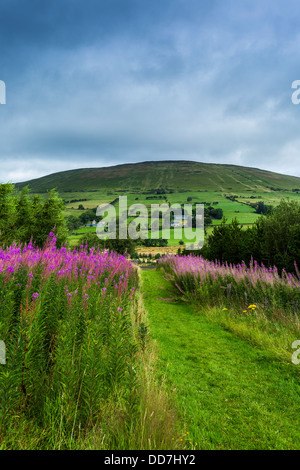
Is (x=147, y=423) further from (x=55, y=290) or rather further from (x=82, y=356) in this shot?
(x=55, y=290)

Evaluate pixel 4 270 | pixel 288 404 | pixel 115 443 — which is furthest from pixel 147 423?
pixel 4 270

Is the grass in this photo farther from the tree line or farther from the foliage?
the foliage

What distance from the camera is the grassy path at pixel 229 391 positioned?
9.49 feet

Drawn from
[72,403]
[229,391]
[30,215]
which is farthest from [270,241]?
[30,215]

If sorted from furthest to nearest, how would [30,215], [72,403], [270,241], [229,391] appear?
[30,215]
[270,241]
[229,391]
[72,403]

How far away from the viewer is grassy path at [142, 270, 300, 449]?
2891 mm

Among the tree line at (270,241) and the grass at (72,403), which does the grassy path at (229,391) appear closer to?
the grass at (72,403)

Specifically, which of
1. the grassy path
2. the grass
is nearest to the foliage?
the grassy path

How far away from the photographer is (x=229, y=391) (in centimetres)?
389

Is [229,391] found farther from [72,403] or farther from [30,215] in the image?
[30,215]

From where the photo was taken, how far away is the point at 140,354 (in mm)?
4090

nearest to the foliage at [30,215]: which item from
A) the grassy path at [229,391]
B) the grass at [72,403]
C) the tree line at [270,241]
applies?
the tree line at [270,241]

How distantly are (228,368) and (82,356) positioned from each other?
3.30 metres

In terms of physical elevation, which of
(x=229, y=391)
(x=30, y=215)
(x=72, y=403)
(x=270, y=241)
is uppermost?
(x=30, y=215)
